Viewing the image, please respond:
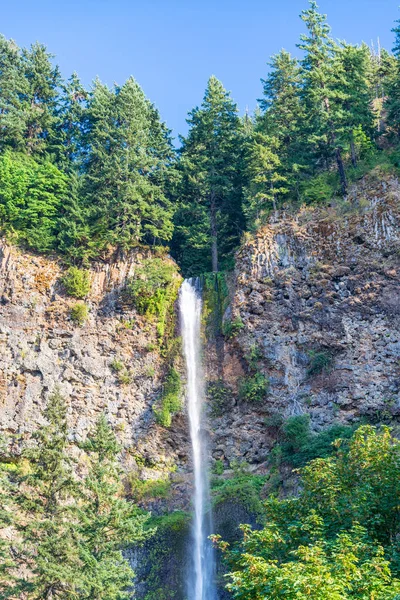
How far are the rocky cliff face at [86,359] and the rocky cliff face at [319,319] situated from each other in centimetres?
340

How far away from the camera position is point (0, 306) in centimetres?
3155

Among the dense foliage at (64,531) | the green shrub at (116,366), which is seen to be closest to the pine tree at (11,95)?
the green shrub at (116,366)

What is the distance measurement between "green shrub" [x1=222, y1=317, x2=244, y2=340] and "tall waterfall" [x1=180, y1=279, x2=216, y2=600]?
1.69m

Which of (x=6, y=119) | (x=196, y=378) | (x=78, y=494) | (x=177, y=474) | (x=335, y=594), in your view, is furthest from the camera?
(x=6, y=119)

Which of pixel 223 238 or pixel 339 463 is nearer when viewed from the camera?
pixel 339 463

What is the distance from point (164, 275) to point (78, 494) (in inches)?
584

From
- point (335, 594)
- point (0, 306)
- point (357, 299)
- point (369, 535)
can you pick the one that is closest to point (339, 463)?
point (369, 535)

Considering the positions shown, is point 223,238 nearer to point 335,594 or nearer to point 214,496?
point 214,496

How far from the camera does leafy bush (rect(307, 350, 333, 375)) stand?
2825 centimetres

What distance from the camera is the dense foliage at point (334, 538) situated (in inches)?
418

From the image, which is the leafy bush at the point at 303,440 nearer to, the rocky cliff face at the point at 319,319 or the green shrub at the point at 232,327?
the rocky cliff face at the point at 319,319

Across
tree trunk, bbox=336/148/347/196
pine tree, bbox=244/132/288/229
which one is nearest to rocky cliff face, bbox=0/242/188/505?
pine tree, bbox=244/132/288/229

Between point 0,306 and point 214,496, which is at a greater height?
point 0,306

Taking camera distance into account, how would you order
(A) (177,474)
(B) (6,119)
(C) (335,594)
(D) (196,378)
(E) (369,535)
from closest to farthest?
(C) (335,594)
(E) (369,535)
(A) (177,474)
(D) (196,378)
(B) (6,119)
